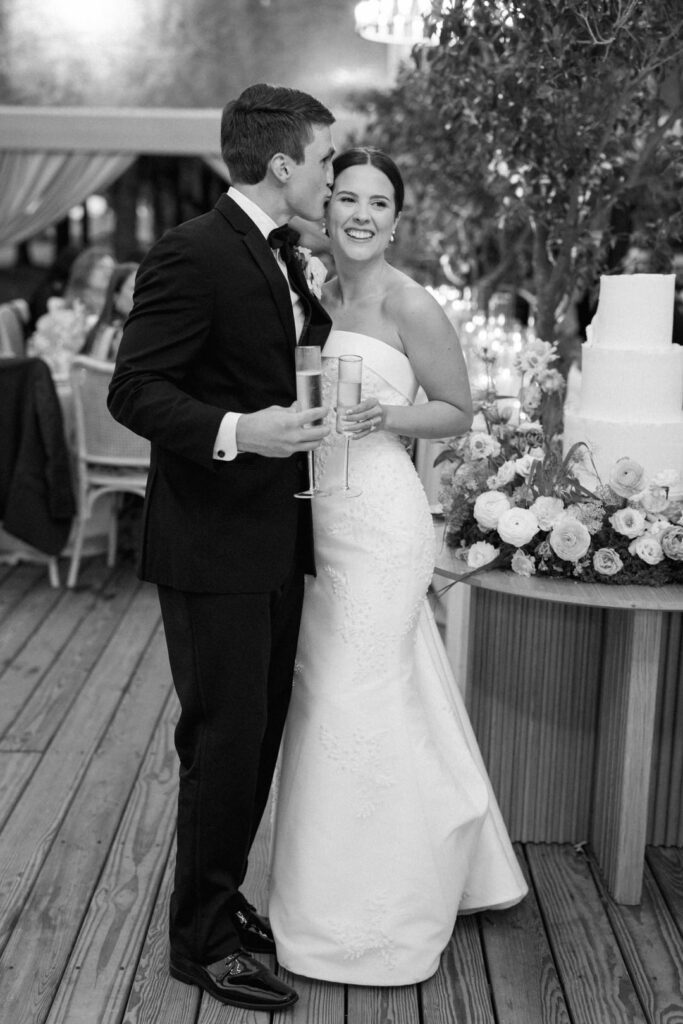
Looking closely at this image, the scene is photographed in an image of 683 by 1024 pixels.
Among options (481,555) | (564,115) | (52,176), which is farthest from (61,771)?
(52,176)

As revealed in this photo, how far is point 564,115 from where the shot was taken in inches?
158

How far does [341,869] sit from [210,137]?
8511 mm

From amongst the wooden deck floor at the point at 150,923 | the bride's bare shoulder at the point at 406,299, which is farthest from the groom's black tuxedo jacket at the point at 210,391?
the wooden deck floor at the point at 150,923

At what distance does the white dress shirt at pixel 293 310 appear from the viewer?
→ 2.16 metres

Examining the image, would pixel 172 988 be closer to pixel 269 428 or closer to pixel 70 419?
pixel 269 428

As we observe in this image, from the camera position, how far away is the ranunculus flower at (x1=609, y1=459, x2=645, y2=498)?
2846mm

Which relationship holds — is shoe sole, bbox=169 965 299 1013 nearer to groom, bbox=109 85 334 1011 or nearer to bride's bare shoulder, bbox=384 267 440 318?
groom, bbox=109 85 334 1011

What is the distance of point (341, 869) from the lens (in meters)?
2.61

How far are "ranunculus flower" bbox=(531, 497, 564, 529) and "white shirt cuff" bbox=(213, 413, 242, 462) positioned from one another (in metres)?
0.93

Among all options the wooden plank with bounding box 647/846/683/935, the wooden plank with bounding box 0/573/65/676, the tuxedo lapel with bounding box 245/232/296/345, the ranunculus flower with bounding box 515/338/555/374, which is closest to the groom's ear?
the tuxedo lapel with bounding box 245/232/296/345

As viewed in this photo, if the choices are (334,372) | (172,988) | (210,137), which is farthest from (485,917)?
(210,137)

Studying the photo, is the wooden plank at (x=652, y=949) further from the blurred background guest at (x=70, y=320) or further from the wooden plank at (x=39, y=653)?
the blurred background guest at (x=70, y=320)

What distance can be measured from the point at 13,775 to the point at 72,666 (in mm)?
Result: 1017

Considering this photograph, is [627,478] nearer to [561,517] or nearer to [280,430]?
[561,517]
